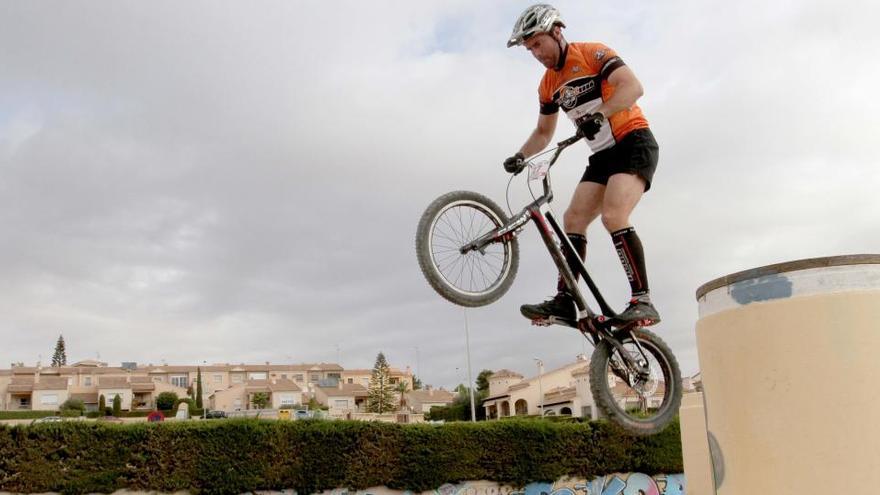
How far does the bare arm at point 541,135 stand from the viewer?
700 cm

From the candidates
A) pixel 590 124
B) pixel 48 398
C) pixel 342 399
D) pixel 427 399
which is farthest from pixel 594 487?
pixel 48 398

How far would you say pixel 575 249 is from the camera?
21.5 feet

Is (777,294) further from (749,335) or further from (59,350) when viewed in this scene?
(59,350)

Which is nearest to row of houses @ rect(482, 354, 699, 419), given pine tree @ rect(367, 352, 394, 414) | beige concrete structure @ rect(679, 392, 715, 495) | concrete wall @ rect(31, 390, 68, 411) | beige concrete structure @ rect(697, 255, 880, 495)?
pine tree @ rect(367, 352, 394, 414)

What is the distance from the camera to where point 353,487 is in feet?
82.6

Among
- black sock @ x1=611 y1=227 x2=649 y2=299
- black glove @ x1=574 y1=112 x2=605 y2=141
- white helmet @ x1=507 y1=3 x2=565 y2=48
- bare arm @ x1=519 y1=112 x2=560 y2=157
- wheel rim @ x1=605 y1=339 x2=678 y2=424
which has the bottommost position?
wheel rim @ x1=605 y1=339 x2=678 y2=424

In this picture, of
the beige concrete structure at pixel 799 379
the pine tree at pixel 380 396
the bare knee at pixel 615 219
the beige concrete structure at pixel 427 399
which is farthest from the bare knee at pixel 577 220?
the beige concrete structure at pixel 427 399

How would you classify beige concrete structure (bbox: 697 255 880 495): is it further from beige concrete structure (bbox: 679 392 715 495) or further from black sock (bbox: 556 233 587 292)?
beige concrete structure (bbox: 679 392 715 495)

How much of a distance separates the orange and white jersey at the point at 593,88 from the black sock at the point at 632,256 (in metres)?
0.78

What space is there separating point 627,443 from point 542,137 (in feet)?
77.0

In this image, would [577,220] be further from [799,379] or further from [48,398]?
[48,398]

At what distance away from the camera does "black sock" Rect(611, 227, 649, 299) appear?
6.41 meters

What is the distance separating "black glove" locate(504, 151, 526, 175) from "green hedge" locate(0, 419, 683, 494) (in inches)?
804

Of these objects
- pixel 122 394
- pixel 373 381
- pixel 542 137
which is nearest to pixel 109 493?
pixel 542 137
